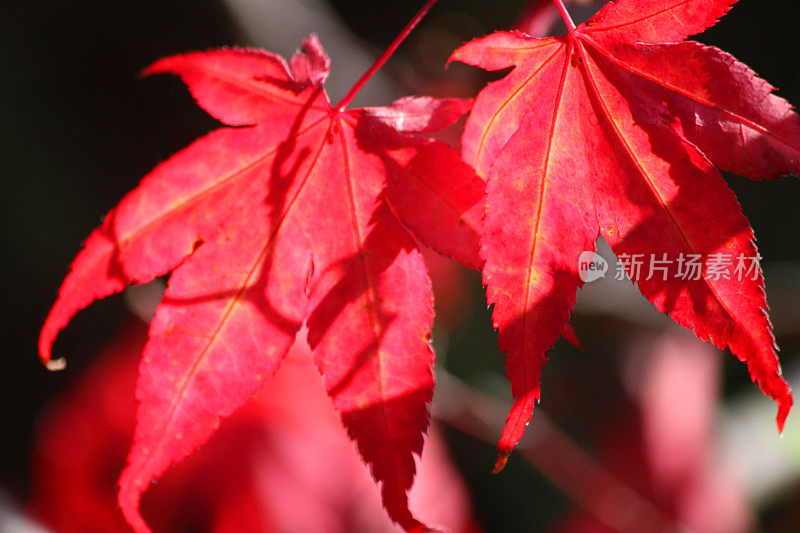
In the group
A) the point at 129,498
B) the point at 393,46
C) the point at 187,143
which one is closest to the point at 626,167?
the point at 393,46

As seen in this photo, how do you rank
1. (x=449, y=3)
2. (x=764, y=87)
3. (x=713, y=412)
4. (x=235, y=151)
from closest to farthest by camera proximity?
(x=764, y=87) < (x=235, y=151) < (x=713, y=412) < (x=449, y=3)

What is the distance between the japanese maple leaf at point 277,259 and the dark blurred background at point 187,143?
786 millimetres

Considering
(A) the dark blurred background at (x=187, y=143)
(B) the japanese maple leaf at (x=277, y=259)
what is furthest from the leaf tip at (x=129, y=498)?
(A) the dark blurred background at (x=187, y=143)

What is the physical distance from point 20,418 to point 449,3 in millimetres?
1555

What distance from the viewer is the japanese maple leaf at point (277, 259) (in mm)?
495

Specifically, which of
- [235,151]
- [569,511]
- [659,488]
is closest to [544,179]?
[235,151]

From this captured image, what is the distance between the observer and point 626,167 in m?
0.50

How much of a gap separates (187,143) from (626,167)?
1.19m

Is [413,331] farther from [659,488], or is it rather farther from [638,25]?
[659,488]

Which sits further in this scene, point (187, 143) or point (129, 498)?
point (187, 143)

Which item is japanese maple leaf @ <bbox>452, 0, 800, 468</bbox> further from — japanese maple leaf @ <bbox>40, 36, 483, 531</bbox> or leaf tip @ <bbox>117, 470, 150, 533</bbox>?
leaf tip @ <bbox>117, 470, 150, 533</bbox>

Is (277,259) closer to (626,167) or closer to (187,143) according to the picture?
(626,167)

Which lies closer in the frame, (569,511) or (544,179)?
(544,179)

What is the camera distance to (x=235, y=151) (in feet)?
1.81
